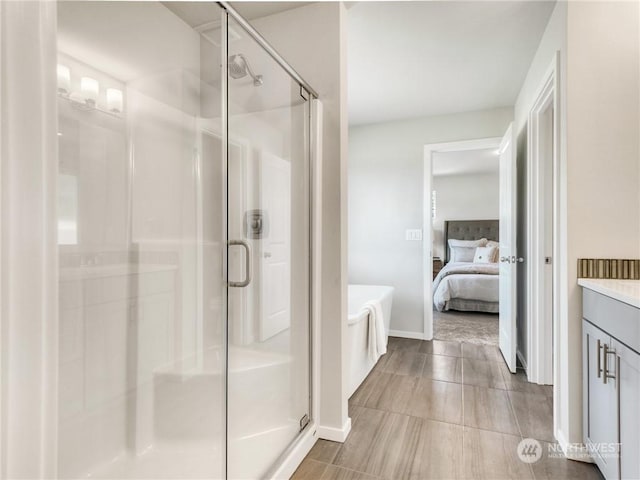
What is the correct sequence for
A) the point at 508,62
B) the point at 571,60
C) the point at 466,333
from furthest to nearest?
the point at 466,333, the point at 508,62, the point at 571,60

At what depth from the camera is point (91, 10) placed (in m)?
1.52

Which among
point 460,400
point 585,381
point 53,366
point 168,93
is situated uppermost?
point 168,93

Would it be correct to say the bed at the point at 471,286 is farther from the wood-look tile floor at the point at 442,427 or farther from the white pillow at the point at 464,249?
the wood-look tile floor at the point at 442,427

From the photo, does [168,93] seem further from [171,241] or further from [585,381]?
[585,381]

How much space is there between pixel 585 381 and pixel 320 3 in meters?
2.37

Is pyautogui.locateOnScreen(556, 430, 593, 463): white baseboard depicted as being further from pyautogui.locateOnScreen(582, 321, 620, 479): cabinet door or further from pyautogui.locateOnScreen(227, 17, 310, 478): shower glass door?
pyautogui.locateOnScreen(227, 17, 310, 478): shower glass door

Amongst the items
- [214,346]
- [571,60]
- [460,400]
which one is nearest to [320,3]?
[571,60]

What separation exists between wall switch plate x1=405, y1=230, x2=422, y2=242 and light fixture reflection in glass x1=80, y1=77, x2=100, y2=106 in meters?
3.01

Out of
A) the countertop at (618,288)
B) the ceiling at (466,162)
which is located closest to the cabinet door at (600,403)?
the countertop at (618,288)

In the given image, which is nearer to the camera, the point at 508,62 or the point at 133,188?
the point at 133,188

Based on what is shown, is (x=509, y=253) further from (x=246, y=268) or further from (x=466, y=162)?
(x=466, y=162)

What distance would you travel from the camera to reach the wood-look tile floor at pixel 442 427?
158 centimetres

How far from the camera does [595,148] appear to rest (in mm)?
1640

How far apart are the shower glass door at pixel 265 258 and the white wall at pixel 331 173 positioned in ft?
0.37
